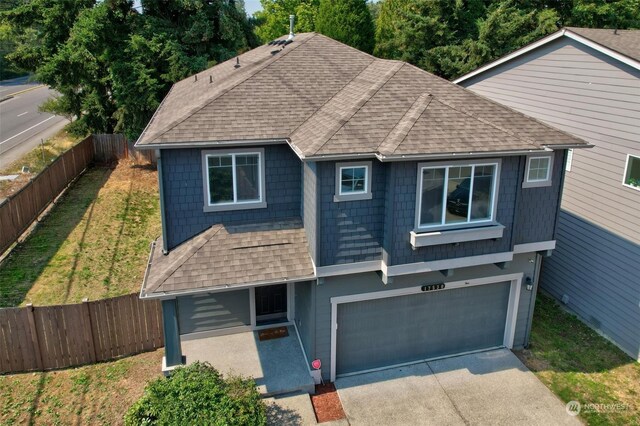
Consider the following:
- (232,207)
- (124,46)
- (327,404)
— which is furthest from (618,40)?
(124,46)

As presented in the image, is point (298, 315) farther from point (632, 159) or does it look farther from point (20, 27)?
point (20, 27)

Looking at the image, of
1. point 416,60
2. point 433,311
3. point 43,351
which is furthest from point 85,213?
Result: point 416,60

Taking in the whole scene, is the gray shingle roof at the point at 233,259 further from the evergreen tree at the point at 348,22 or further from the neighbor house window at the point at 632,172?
the evergreen tree at the point at 348,22

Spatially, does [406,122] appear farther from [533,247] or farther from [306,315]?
[306,315]

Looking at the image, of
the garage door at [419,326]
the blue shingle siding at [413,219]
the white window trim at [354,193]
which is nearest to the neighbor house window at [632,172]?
the blue shingle siding at [413,219]

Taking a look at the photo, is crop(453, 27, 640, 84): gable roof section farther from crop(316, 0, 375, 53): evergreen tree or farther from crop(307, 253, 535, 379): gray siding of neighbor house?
crop(316, 0, 375, 53): evergreen tree

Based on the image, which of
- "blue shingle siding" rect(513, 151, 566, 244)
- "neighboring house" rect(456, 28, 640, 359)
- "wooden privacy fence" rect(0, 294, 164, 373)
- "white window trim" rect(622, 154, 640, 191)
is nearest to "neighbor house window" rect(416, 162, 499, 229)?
"blue shingle siding" rect(513, 151, 566, 244)

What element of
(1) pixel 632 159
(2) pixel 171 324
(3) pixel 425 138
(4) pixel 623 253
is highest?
(3) pixel 425 138
